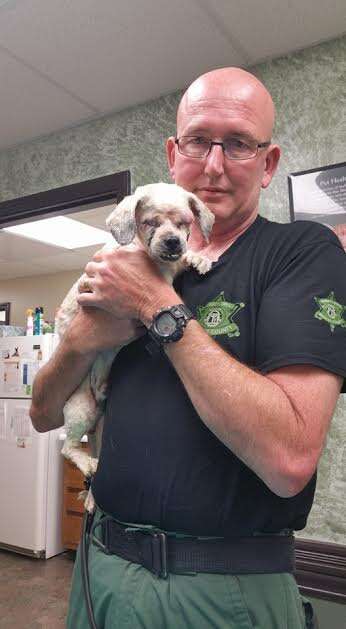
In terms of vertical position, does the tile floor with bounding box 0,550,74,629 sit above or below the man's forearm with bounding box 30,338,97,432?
below

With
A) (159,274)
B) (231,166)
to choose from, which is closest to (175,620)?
(159,274)

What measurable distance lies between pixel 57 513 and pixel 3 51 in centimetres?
305

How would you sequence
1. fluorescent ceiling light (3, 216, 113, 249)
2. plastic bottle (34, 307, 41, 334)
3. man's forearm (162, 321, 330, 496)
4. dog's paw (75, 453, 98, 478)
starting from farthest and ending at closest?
fluorescent ceiling light (3, 216, 113, 249) → plastic bottle (34, 307, 41, 334) → dog's paw (75, 453, 98, 478) → man's forearm (162, 321, 330, 496)

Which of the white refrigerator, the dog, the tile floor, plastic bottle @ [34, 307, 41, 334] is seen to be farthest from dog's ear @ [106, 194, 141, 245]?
plastic bottle @ [34, 307, 41, 334]

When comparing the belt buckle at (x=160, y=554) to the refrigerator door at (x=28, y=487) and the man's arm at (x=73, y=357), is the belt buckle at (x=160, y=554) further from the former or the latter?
the refrigerator door at (x=28, y=487)

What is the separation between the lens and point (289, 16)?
207cm

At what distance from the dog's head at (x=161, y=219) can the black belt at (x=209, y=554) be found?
1.60 ft

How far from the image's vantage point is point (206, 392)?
69 centimetres

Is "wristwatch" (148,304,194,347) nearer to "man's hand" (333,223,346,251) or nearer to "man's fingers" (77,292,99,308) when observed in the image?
"man's fingers" (77,292,99,308)

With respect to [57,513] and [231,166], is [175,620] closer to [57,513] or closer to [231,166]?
[231,166]

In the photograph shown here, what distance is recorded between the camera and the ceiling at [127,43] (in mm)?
2025

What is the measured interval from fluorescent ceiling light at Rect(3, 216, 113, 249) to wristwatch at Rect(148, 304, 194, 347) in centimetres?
414

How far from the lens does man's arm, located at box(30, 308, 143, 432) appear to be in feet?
3.00

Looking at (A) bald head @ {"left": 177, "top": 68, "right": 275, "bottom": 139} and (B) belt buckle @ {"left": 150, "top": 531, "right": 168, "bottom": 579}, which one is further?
(A) bald head @ {"left": 177, "top": 68, "right": 275, "bottom": 139}
